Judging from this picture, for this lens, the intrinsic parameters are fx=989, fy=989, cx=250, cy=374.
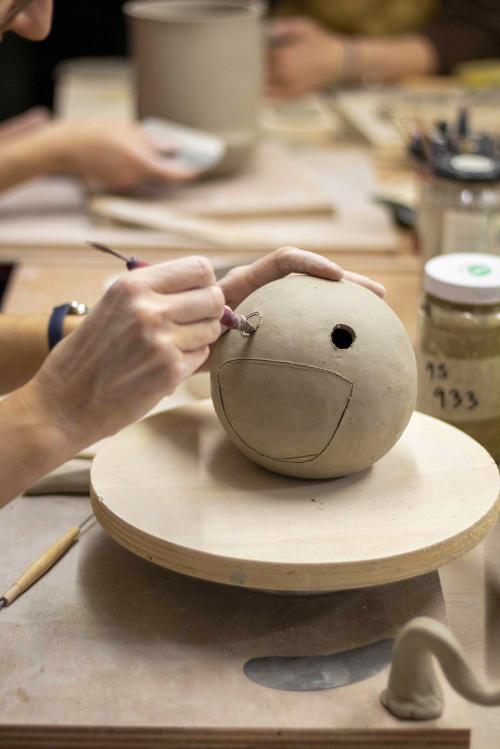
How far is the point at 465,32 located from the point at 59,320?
77.5 inches

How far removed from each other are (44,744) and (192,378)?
1.67ft

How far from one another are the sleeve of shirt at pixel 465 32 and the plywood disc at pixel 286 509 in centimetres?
200

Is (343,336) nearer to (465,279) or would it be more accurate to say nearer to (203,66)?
(465,279)

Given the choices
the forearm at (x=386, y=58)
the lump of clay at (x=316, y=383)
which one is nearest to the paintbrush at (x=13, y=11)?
the lump of clay at (x=316, y=383)

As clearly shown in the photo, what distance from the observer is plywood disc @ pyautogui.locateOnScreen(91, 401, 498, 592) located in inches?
28.7

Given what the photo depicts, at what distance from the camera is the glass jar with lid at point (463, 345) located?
961 mm

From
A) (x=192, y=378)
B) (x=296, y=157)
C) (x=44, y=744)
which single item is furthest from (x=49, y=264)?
(x=44, y=744)

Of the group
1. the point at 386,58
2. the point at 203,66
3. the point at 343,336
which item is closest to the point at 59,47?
the point at 386,58

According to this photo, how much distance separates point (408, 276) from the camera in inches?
58.9

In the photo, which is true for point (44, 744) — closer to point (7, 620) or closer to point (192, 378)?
point (7, 620)

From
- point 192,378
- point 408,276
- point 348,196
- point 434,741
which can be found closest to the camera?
point 434,741

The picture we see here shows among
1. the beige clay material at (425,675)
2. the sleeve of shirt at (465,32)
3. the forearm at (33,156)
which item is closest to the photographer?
the beige clay material at (425,675)

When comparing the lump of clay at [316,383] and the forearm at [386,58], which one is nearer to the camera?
the lump of clay at [316,383]

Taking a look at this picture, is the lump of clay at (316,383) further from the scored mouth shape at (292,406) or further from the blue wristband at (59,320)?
the blue wristband at (59,320)
